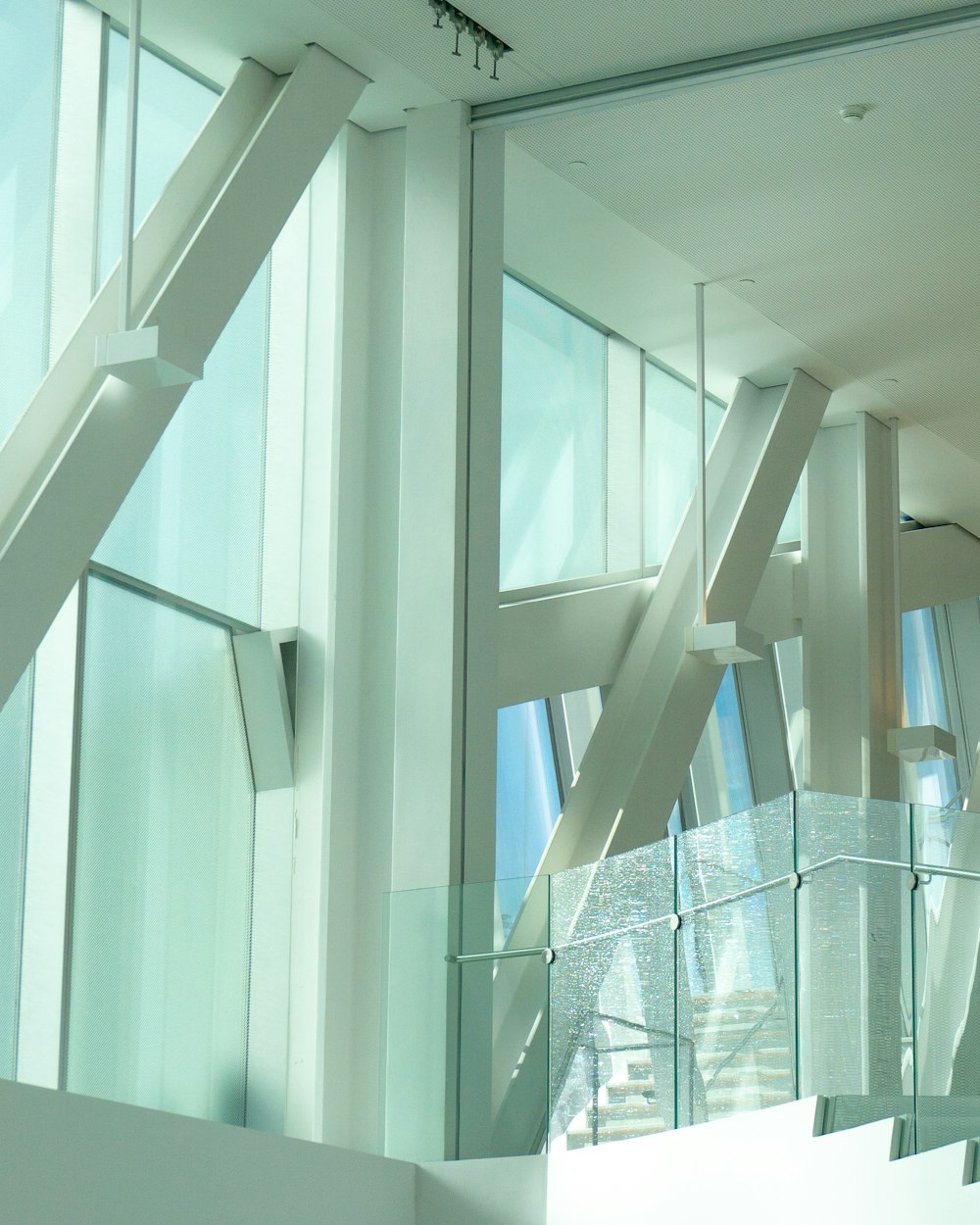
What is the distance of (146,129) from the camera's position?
9.84 m

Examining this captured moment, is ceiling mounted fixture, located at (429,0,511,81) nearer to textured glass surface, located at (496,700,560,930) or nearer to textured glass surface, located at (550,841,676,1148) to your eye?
textured glass surface, located at (550,841,676,1148)

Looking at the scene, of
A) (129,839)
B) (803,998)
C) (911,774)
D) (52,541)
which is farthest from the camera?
(911,774)

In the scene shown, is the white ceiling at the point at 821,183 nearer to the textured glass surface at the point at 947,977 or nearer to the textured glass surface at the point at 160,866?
the textured glass surface at the point at 160,866

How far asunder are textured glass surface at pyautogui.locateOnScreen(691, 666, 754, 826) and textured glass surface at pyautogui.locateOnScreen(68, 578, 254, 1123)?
26.9 feet

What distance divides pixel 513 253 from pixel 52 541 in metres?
5.63

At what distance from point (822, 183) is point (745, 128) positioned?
943 millimetres

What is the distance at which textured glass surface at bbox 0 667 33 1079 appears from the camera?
830cm

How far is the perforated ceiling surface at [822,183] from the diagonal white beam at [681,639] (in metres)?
1.36

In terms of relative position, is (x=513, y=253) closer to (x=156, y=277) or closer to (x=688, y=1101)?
(x=156, y=277)

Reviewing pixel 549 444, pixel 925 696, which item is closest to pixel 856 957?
pixel 549 444

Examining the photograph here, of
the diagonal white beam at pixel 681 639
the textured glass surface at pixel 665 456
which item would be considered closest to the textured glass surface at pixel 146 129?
the diagonal white beam at pixel 681 639

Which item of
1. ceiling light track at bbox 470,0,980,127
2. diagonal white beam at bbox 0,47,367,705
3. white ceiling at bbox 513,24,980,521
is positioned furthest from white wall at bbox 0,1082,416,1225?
white ceiling at bbox 513,24,980,521

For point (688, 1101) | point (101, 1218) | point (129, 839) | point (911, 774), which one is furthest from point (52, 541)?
point (911, 774)

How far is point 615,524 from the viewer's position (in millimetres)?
14656
